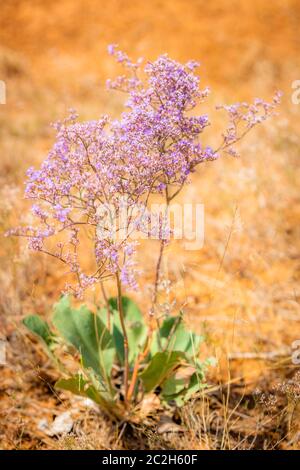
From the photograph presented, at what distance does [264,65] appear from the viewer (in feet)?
28.3

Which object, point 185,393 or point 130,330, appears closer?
point 185,393

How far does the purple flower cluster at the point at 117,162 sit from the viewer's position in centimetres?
190

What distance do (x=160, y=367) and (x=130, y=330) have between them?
1.60ft

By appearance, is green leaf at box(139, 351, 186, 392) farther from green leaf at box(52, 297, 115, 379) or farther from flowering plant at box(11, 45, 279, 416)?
flowering plant at box(11, 45, 279, 416)

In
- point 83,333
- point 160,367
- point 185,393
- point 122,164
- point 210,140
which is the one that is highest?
point 210,140

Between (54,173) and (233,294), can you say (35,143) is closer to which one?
(233,294)

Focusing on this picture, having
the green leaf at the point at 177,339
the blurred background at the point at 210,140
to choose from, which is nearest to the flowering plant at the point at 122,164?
the blurred background at the point at 210,140

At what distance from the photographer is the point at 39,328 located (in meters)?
2.77

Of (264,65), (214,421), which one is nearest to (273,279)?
(214,421)

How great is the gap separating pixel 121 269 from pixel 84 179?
393 mm

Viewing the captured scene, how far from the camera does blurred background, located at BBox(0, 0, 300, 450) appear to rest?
3.46m

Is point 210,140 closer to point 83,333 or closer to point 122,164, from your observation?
point 83,333

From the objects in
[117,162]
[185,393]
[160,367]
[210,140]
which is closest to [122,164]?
[117,162]

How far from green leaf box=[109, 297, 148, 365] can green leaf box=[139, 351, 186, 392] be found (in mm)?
304
